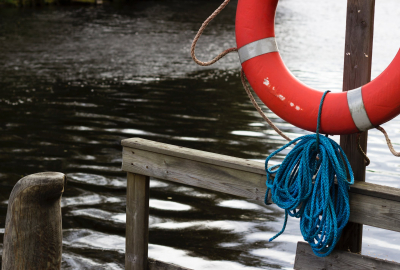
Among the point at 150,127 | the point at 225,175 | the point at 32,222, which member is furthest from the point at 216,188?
the point at 150,127

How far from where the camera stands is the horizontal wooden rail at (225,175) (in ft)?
5.99

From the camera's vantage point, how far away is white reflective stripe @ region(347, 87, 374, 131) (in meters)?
1.85

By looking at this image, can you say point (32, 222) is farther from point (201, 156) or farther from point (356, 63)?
point (356, 63)

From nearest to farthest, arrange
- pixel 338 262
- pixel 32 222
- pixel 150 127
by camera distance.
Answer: pixel 32 222 < pixel 338 262 < pixel 150 127

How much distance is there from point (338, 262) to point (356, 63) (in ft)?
2.42

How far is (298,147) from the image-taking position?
1.97 m

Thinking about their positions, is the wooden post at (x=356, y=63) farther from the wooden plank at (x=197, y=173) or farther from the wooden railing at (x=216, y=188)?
the wooden plank at (x=197, y=173)

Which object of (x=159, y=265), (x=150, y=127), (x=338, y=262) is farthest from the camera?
(x=150, y=127)

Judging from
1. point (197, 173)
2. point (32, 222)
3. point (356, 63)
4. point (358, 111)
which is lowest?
point (32, 222)

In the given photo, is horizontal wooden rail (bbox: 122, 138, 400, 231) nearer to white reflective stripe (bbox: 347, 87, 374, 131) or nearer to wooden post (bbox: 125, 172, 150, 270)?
wooden post (bbox: 125, 172, 150, 270)

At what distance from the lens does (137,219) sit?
7.73ft

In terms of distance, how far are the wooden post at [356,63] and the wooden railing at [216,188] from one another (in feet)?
0.28

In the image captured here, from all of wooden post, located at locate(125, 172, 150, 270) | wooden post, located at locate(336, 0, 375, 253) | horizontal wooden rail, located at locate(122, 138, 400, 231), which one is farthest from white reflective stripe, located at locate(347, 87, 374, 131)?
wooden post, located at locate(125, 172, 150, 270)

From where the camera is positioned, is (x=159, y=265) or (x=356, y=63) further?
(x=159, y=265)
